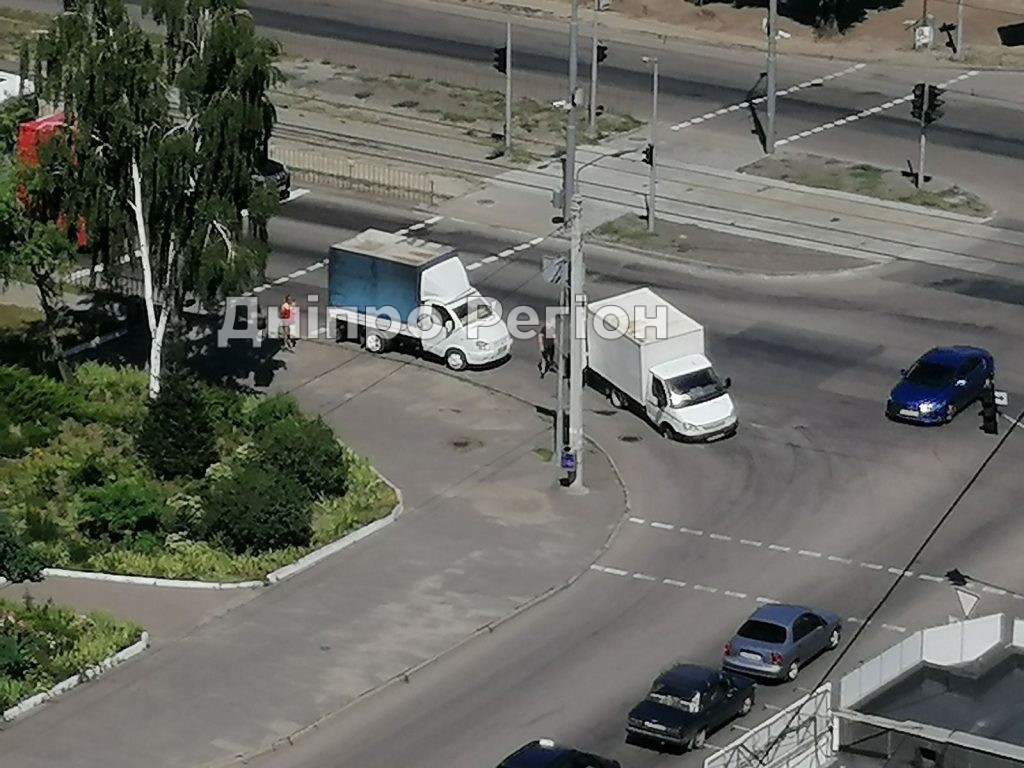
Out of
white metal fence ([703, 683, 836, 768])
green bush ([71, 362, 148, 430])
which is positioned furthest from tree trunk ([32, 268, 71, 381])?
white metal fence ([703, 683, 836, 768])

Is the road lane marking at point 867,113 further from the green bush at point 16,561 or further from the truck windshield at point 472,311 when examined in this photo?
the green bush at point 16,561

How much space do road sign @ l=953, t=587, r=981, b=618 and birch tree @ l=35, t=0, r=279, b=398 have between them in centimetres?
1958

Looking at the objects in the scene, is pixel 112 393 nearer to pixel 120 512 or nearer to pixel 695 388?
pixel 120 512

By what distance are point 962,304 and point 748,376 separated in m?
→ 8.63

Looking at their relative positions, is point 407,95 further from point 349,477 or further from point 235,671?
point 235,671

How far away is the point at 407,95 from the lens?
302 ft

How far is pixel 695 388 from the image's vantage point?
207 ft

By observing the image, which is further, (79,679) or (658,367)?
(658,367)

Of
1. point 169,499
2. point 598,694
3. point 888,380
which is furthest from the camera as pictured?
point 888,380

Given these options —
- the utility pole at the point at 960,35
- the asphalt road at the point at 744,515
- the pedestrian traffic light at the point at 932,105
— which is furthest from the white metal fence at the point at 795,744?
the utility pole at the point at 960,35

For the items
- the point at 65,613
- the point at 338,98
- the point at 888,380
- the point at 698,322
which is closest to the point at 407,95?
the point at 338,98

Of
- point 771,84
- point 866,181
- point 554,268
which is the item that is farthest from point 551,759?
point 771,84

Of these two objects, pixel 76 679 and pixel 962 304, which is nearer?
pixel 76 679

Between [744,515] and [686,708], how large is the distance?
38.2 ft
